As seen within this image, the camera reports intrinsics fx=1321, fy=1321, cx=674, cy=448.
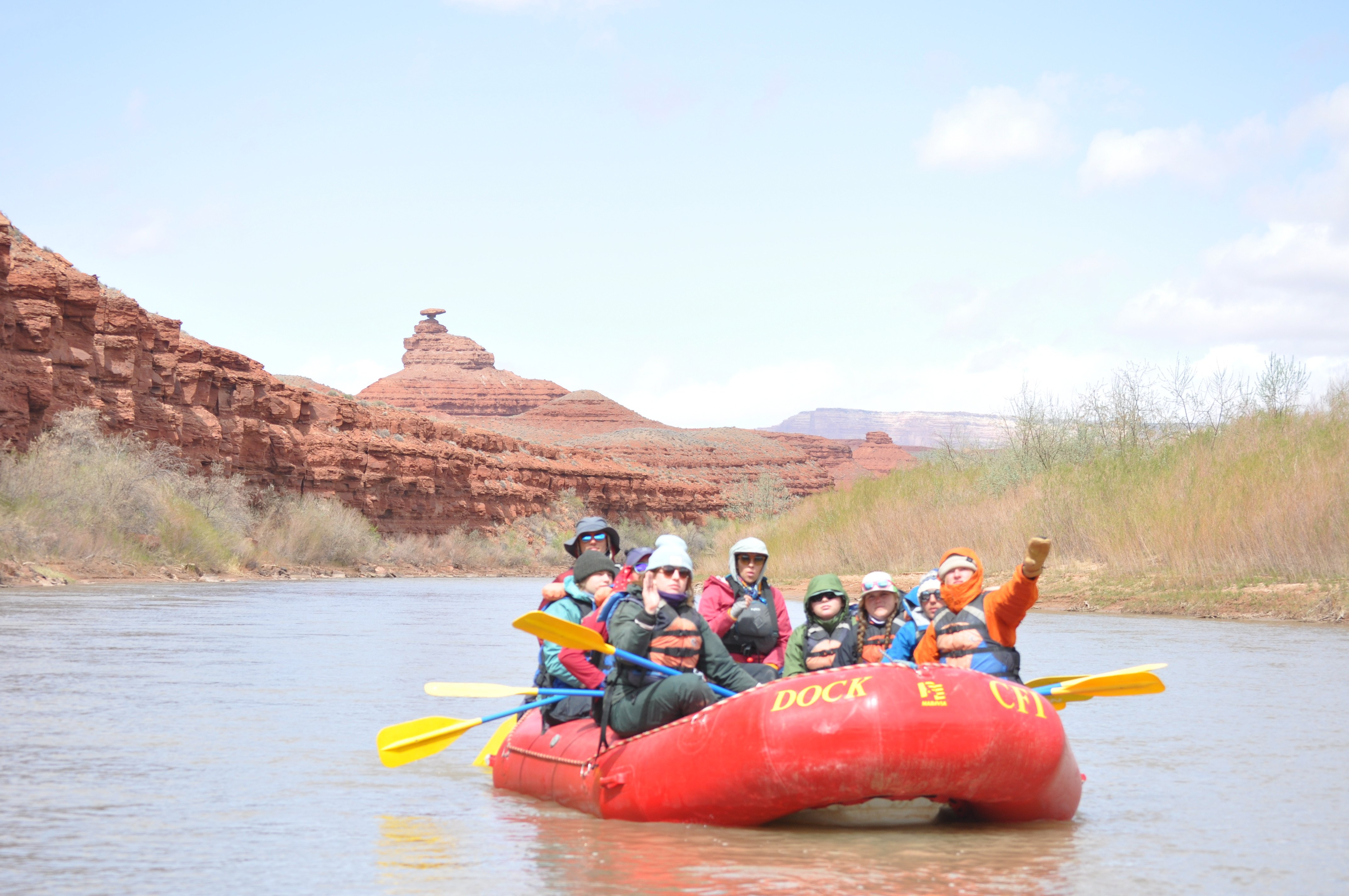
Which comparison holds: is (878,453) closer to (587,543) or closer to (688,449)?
(688,449)

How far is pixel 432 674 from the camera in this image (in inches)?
515

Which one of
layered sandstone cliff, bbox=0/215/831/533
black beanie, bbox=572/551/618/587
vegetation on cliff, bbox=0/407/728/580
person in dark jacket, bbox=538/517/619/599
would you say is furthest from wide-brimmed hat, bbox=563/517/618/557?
layered sandstone cliff, bbox=0/215/831/533

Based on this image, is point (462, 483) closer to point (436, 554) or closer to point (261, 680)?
point (436, 554)

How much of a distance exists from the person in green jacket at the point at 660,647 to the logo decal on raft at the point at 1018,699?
4.59 ft

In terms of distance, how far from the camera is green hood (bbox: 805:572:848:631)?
282 inches

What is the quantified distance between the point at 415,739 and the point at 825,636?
2.33 m

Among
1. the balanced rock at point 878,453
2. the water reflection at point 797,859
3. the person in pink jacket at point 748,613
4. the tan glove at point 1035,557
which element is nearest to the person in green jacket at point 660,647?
the water reflection at point 797,859

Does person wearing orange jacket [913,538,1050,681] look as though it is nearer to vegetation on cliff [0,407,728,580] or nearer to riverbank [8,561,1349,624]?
riverbank [8,561,1349,624]

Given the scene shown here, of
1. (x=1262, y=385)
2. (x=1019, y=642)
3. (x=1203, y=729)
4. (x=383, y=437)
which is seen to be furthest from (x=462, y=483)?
(x=1203, y=729)

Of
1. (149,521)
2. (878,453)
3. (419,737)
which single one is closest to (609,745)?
(419,737)

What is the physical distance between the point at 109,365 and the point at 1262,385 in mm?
24840

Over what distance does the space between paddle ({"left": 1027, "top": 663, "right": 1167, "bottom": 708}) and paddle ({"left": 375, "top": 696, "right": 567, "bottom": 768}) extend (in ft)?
8.71

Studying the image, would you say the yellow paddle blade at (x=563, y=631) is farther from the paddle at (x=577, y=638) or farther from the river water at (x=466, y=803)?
the river water at (x=466, y=803)

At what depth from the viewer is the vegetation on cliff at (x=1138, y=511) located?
1825cm
